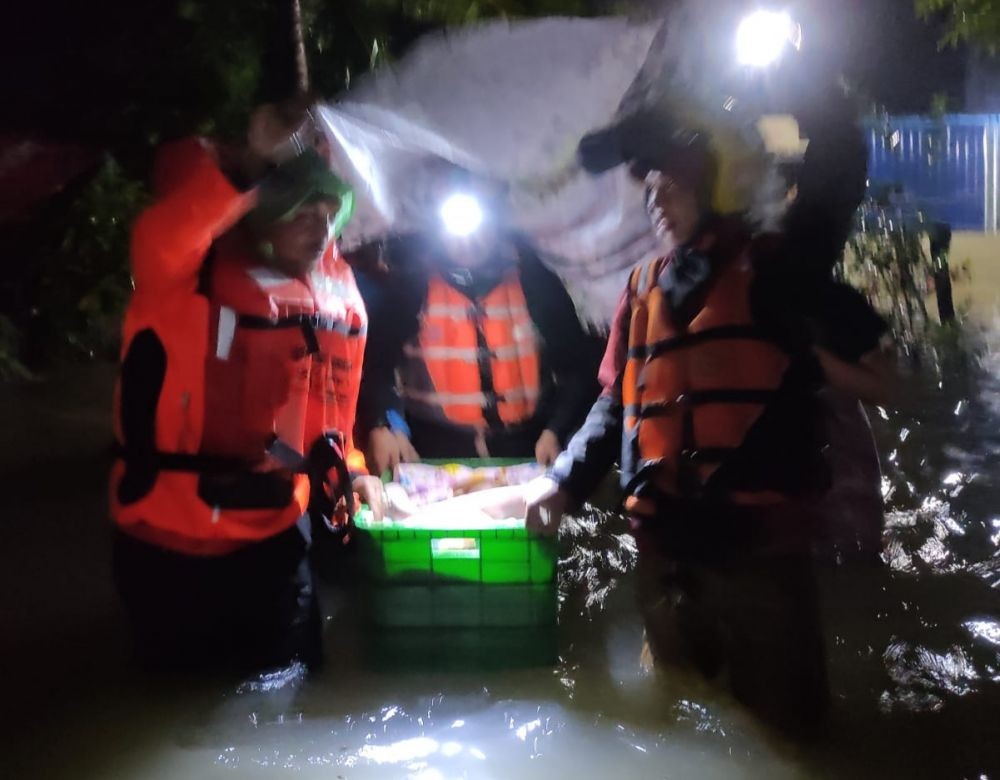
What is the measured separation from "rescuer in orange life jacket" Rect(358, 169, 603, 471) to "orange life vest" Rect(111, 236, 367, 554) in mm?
484

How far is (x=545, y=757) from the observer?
240cm

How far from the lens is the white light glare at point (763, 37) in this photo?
2.45 m

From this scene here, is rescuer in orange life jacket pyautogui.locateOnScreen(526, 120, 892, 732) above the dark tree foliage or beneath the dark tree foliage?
beneath

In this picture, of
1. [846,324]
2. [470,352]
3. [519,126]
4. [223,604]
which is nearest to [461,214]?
[519,126]

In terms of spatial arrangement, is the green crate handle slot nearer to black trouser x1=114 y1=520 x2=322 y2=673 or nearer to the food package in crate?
the food package in crate

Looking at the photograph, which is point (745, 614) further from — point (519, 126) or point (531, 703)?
point (519, 126)

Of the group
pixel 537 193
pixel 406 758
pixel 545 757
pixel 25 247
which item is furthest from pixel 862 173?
pixel 25 247

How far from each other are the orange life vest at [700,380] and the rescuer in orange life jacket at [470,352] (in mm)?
619

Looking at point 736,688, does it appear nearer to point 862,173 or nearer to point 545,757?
point 545,757

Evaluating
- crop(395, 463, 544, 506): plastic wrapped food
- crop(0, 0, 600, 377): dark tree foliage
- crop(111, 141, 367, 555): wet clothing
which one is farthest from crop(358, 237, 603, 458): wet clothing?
crop(0, 0, 600, 377): dark tree foliage

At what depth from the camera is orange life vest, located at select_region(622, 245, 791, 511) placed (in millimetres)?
2289

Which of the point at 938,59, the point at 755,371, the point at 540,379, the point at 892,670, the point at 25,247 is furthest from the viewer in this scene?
the point at 25,247

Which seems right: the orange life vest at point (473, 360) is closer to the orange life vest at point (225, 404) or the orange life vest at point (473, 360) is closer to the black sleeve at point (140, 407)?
the orange life vest at point (225, 404)

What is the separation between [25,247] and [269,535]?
3.66 metres
